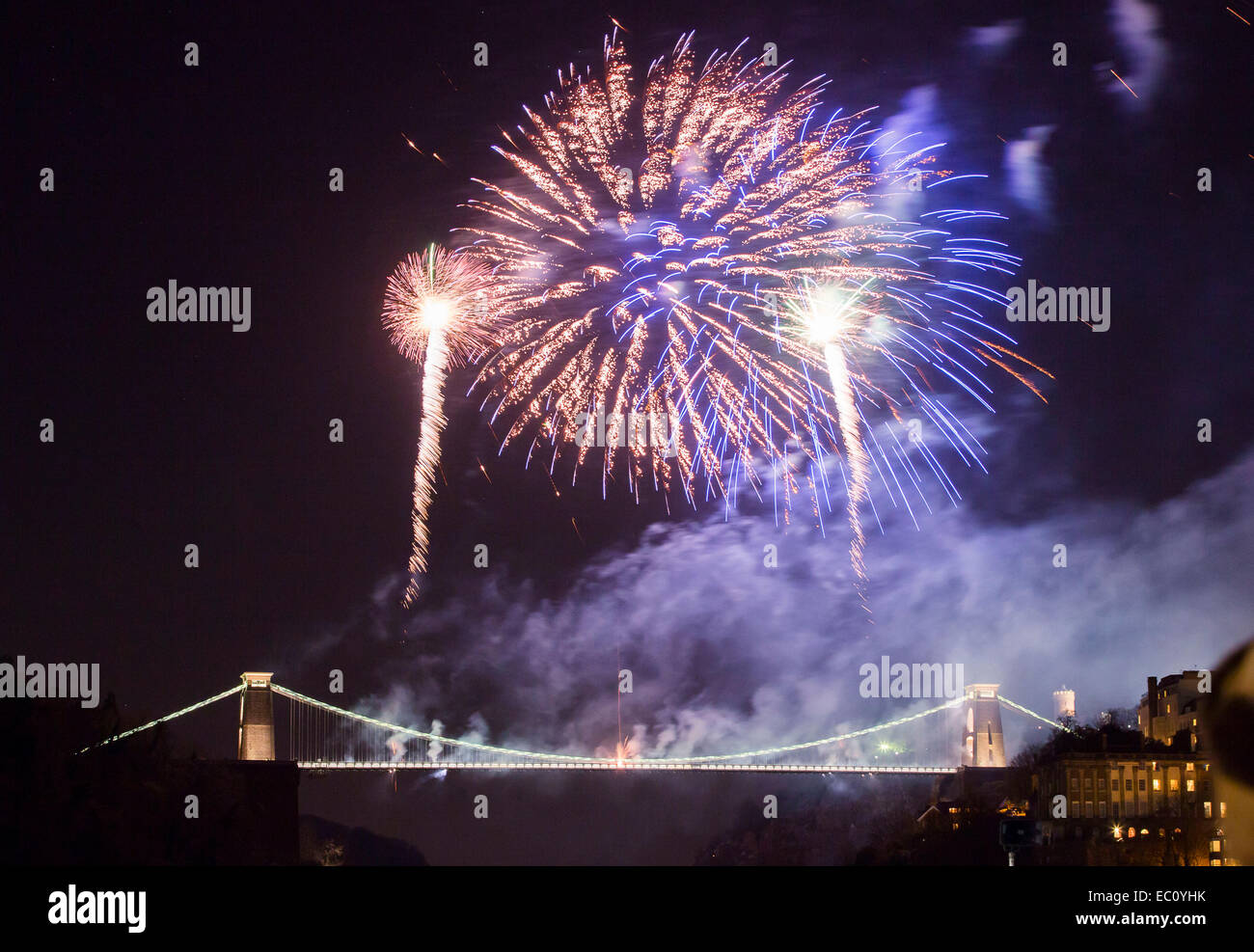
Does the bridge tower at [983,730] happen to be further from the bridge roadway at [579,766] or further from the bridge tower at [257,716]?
the bridge tower at [257,716]

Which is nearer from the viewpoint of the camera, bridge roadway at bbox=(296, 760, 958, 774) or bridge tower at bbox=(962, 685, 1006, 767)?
bridge roadway at bbox=(296, 760, 958, 774)

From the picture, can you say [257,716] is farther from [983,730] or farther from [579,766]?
[983,730]

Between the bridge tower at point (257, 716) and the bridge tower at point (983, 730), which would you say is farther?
the bridge tower at point (983, 730)

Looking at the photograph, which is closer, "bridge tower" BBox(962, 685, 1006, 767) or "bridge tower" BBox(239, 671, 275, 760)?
"bridge tower" BBox(239, 671, 275, 760)

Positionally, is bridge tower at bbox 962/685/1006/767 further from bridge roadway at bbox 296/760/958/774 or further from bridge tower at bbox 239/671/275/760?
bridge tower at bbox 239/671/275/760

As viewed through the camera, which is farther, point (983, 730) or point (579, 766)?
point (983, 730)
